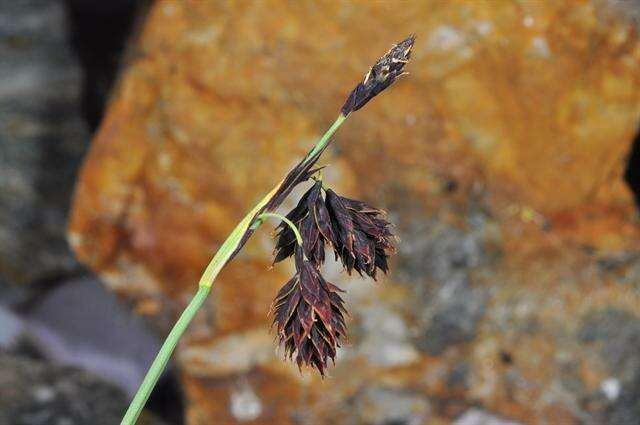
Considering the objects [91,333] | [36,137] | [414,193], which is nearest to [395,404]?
[414,193]

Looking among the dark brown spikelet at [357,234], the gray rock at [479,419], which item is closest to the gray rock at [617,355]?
the gray rock at [479,419]

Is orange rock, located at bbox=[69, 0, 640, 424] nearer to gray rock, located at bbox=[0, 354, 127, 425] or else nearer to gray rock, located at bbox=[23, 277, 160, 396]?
gray rock, located at bbox=[0, 354, 127, 425]

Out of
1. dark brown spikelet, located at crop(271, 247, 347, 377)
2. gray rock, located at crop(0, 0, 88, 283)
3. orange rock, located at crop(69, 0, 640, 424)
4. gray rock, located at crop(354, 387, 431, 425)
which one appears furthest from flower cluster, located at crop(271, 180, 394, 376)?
gray rock, located at crop(0, 0, 88, 283)

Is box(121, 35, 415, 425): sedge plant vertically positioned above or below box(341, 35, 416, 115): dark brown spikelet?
below

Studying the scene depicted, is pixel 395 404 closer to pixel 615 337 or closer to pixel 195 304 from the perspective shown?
pixel 615 337

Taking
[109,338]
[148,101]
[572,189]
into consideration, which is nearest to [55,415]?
[109,338]
